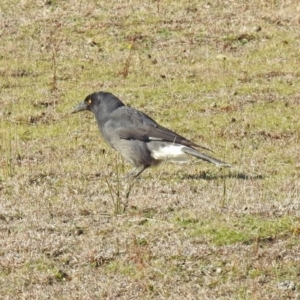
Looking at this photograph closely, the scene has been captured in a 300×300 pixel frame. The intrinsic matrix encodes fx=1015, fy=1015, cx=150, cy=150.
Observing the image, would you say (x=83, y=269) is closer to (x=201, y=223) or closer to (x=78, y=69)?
(x=201, y=223)

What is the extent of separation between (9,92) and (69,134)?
286cm

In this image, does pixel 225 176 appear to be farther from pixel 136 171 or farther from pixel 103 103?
pixel 103 103

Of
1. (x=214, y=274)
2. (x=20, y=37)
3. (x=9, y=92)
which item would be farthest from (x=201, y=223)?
(x=20, y=37)

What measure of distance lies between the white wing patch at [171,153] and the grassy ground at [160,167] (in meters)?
0.21

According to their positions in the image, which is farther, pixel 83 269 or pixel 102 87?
pixel 102 87

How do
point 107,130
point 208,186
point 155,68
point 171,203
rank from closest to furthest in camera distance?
point 171,203, point 208,186, point 107,130, point 155,68

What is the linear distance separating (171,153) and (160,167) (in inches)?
30.4

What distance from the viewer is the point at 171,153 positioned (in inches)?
457

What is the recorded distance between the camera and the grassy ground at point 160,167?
7883mm

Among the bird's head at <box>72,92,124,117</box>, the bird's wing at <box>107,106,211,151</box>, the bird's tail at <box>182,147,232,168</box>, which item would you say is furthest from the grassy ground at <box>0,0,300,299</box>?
the bird's head at <box>72,92,124,117</box>

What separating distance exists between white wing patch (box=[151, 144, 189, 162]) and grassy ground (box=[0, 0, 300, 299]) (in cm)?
21

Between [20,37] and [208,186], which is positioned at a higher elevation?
[20,37]

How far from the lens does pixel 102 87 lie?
57.1 ft

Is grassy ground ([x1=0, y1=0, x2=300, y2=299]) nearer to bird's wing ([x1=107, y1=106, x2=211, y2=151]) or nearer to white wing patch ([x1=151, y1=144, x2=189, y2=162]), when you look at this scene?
white wing patch ([x1=151, y1=144, x2=189, y2=162])
